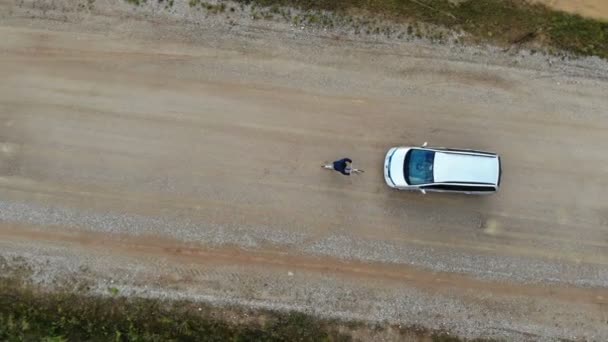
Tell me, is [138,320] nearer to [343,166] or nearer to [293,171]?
[293,171]

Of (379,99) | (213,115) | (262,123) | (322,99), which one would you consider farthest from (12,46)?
(379,99)

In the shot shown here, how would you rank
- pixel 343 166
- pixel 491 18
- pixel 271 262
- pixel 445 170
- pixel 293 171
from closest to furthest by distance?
pixel 445 170 → pixel 343 166 → pixel 271 262 → pixel 293 171 → pixel 491 18

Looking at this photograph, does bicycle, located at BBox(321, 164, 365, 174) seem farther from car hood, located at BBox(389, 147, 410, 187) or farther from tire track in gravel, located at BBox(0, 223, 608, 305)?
tire track in gravel, located at BBox(0, 223, 608, 305)

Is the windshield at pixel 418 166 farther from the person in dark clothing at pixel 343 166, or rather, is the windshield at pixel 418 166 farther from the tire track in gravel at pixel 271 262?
the tire track in gravel at pixel 271 262

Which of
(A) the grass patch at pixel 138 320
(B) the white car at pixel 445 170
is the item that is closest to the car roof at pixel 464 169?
(B) the white car at pixel 445 170

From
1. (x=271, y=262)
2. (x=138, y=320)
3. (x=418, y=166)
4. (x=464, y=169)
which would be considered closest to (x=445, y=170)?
(x=464, y=169)

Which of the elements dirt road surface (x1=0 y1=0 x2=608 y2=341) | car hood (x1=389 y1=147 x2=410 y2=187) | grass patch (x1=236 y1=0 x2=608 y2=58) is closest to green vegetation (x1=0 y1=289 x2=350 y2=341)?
dirt road surface (x1=0 y1=0 x2=608 y2=341)

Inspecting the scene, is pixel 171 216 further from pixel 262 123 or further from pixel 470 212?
pixel 470 212
